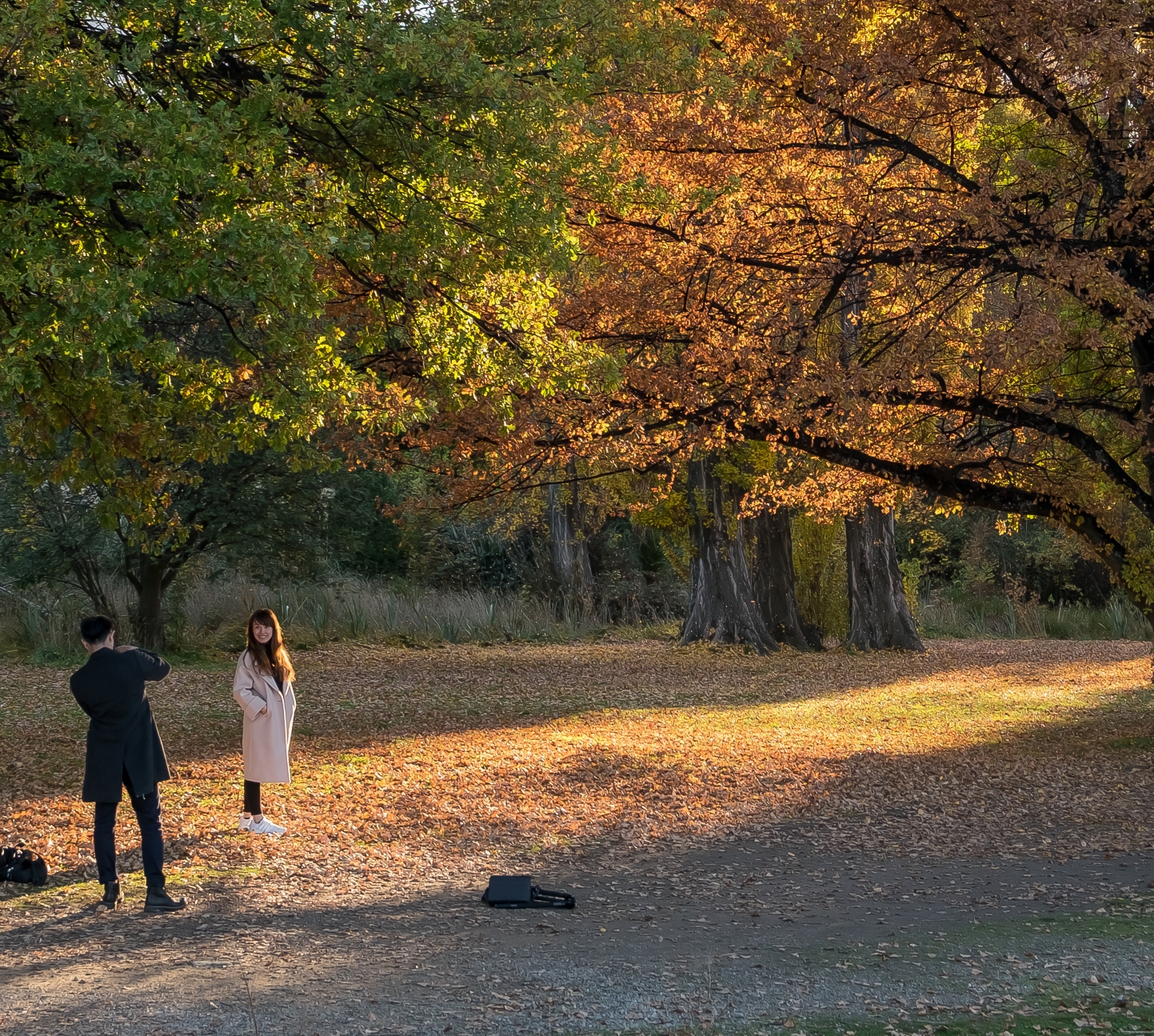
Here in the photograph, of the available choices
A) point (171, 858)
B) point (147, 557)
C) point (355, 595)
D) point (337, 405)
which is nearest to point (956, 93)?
point (337, 405)

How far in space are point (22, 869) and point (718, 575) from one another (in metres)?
19.4

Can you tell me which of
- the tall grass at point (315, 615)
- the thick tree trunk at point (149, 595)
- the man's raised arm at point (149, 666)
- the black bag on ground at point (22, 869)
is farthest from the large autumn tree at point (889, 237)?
the tall grass at point (315, 615)

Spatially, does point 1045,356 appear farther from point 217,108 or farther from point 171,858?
point 171,858

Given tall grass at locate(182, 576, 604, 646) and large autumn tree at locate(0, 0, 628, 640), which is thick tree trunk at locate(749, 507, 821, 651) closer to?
tall grass at locate(182, 576, 604, 646)

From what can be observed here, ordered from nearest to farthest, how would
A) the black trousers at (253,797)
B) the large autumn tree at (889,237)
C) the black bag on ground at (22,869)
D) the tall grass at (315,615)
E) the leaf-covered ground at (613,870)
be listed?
the leaf-covered ground at (613,870)
the black bag on ground at (22,869)
the black trousers at (253,797)
the large autumn tree at (889,237)
the tall grass at (315,615)

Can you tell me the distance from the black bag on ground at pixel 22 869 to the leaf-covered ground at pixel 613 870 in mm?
128

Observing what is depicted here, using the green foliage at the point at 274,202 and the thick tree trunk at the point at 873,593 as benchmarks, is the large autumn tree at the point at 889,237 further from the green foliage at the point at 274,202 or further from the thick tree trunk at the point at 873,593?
the thick tree trunk at the point at 873,593

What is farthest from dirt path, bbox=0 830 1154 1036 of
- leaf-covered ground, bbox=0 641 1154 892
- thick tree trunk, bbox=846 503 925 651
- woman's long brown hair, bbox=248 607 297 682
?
thick tree trunk, bbox=846 503 925 651

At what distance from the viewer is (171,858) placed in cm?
886

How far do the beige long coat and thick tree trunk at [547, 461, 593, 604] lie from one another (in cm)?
2437

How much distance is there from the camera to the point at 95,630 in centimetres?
762

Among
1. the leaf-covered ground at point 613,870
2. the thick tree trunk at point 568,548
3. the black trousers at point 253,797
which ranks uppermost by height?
the thick tree trunk at point 568,548

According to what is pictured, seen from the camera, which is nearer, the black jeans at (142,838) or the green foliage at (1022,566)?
the black jeans at (142,838)

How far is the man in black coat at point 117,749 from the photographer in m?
7.53
